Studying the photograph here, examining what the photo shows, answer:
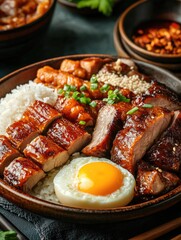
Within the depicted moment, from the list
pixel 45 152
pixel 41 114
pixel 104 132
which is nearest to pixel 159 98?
pixel 104 132

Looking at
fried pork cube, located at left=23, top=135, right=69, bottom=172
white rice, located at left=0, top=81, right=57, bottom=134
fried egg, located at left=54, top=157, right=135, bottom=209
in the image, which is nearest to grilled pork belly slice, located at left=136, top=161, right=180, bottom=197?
fried egg, located at left=54, top=157, right=135, bottom=209

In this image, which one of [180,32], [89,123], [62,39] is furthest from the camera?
[62,39]

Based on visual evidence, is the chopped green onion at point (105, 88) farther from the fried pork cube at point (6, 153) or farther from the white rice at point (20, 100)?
the fried pork cube at point (6, 153)

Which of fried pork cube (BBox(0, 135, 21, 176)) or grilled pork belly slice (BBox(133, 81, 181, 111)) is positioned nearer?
fried pork cube (BBox(0, 135, 21, 176))

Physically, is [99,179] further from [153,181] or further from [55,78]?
[55,78]

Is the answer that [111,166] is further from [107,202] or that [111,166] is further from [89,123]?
[89,123]

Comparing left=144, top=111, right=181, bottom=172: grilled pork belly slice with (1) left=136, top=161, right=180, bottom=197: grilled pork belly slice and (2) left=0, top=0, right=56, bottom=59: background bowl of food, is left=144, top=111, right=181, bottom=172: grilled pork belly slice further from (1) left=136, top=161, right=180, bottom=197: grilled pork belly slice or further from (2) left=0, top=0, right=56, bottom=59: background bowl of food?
(2) left=0, top=0, right=56, bottom=59: background bowl of food

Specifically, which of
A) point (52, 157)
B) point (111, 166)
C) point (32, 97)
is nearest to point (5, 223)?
point (52, 157)
